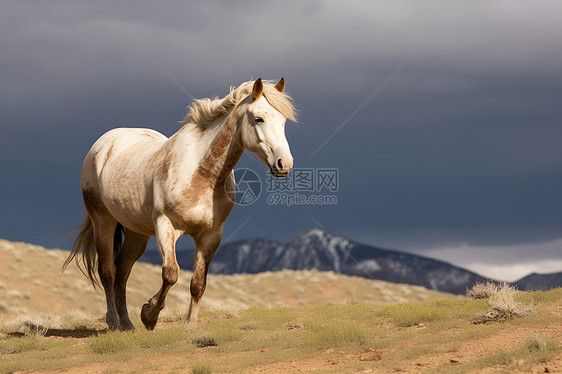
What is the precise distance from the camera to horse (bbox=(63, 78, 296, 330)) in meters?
9.65

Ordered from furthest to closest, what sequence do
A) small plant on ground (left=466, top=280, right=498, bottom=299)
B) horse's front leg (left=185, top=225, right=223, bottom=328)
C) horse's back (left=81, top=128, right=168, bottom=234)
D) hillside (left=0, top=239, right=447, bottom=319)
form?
hillside (left=0, top=239, right=447, bottom=319) < small plant on ground (left=466, top=280, right=498, bottom=299) < horse's back (left=81, top=128, right=168, bottom=234) < horse's front leg (left=185, top=225, right=223, bottom=328)

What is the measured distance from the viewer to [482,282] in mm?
13484

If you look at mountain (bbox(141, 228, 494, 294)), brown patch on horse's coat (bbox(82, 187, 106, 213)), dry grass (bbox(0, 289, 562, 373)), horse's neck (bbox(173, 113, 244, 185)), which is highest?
mountain (bbox(141, 228, 494, 294))

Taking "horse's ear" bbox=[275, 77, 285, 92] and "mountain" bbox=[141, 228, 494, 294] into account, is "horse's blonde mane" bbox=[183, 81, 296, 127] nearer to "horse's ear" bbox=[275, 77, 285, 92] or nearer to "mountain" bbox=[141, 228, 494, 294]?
"horse's ear" bbox=[275, 77, 285, 92]


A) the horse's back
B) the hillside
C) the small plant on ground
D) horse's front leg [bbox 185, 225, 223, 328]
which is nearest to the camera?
horse's front leg [bbox 185, 225, 223, 328]

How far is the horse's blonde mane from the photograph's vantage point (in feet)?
31.8

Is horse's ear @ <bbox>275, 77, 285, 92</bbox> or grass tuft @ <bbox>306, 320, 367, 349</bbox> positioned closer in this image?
grass tuft @ <bbox>306, 320, 367, 349</bbox>

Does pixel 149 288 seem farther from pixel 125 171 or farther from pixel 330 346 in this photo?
pixel 330 346

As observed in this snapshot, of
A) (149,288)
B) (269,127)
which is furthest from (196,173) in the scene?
(149,288)

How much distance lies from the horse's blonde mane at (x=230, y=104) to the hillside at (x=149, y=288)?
15.3 metres

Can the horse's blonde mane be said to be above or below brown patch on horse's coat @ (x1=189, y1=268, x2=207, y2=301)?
above

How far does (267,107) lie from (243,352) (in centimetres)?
373

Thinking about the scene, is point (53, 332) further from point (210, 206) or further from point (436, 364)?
point (436, 364)

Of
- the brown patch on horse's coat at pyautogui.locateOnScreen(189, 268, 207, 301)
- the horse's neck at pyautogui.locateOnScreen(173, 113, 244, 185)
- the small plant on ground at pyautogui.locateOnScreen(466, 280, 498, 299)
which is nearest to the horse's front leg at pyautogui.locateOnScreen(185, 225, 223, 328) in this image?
the brown patch on horse's coat at pyautogui.locateOnScreen(189, 268, 207, 301)
